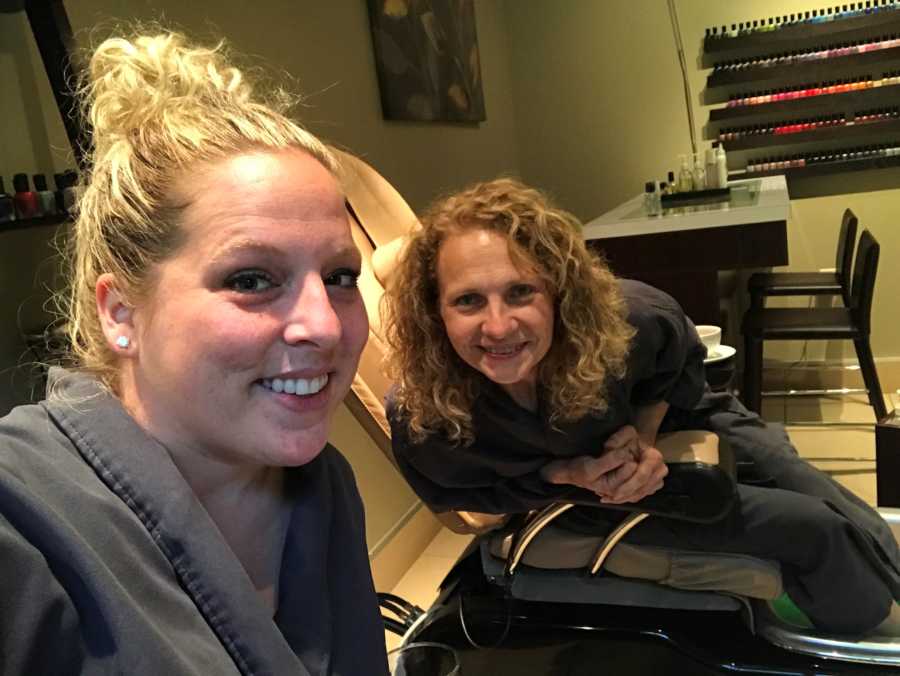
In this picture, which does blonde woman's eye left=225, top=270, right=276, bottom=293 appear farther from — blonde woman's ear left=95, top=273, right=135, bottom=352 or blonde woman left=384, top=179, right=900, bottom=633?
blonde woman left=384, top=179, right=900, bottom=633

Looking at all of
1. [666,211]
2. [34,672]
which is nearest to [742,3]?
[666,211]

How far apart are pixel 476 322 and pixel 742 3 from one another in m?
3.44

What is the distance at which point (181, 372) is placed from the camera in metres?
0.69

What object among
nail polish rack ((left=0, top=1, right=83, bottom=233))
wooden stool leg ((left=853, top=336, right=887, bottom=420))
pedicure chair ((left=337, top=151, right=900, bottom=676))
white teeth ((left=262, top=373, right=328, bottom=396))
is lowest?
wooden stool leg ((left=853, top=336, right=887, bottom=420))

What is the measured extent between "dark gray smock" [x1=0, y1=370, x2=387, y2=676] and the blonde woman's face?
7cm

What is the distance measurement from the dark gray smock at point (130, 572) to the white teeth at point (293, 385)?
123 millimetres

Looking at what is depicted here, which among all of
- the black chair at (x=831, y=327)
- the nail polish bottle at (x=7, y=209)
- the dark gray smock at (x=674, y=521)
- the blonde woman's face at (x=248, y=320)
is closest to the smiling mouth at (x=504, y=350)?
the dark gray smock at (x=674, y=521)

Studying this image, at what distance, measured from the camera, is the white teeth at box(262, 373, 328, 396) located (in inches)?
27.8

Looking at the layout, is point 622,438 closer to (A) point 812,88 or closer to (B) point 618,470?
(B) point 618,470

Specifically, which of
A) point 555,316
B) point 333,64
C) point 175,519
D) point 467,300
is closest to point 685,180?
point 333,64

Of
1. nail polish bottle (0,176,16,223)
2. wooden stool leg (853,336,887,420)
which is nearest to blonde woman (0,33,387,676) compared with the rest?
nail polish bottle (0,176,16,223)

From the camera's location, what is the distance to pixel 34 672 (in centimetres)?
54

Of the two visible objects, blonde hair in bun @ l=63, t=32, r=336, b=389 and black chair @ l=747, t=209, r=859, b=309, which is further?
black chair @ l=747, t=209, r=859, b=309

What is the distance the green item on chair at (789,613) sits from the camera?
1.39 m
